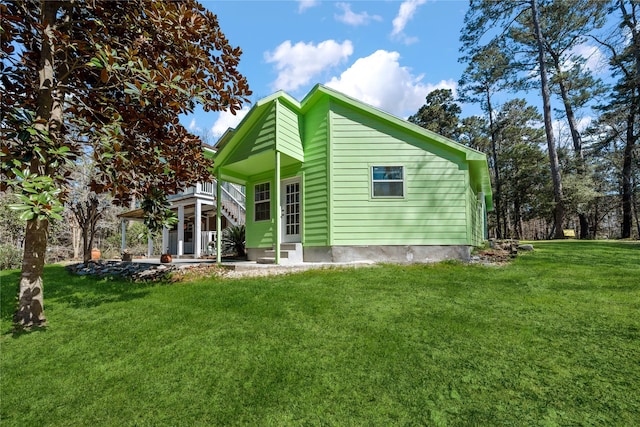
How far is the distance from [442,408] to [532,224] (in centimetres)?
4427

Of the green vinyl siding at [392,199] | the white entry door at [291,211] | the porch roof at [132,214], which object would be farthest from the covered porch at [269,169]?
the porch roof at [132,214]

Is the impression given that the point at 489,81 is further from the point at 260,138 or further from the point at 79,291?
the point at 79,291

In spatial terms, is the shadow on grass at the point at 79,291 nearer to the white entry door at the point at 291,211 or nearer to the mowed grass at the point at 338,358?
the mowed grass at the point at 338,358

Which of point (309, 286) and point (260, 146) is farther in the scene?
point (260, 146)

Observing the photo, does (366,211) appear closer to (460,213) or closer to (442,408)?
(460,213)

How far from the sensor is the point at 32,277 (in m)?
3.85

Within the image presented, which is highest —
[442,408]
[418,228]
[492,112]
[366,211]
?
[492,112]

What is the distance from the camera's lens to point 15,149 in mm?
3039

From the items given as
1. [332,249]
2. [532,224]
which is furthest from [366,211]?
[532,224]

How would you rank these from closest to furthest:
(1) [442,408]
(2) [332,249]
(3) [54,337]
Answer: (1) [442,408]
(3) [54,337]
(2) [332,249]

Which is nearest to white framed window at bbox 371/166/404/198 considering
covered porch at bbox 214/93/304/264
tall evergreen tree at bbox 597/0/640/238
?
covered porch at bbox 214/93/304/264

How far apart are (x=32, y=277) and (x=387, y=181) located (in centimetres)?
717

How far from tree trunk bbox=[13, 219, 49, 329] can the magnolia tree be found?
0.01 metres

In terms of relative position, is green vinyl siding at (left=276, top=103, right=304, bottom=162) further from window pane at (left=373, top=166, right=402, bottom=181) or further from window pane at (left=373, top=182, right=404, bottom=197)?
window pane at (left=373, top=182, right=404, bottom=197)
